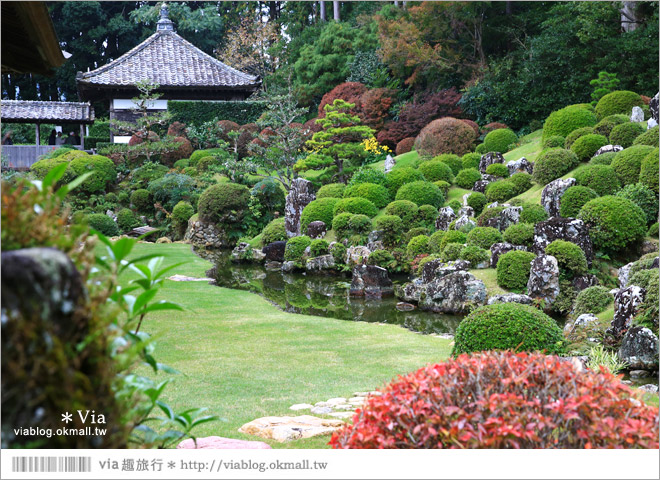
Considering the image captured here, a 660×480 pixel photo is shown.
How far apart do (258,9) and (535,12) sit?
50.9 ft

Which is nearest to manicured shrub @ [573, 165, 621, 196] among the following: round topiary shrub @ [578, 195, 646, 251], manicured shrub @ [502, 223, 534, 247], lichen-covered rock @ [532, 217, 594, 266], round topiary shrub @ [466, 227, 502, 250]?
round topiary shrub @ [578, 195, 646, 251]

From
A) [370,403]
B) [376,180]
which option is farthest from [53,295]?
[376,180]

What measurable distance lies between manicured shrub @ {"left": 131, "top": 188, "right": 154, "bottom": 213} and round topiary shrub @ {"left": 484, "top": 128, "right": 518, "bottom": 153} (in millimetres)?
11659

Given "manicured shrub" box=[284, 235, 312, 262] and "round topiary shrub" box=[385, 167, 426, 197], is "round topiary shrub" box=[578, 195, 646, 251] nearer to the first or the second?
"round topiary shrub" box=[385, 167, 426, 197]

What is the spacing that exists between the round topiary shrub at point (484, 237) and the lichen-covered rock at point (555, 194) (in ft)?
4.10

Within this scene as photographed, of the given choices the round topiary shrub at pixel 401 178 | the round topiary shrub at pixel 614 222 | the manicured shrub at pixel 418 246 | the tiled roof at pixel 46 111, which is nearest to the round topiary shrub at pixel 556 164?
the round topiary shrub at pixel 614 222

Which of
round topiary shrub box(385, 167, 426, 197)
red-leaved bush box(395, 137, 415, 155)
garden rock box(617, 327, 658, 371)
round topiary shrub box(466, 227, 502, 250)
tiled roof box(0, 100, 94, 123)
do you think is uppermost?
tiled roof box(0, 100, 94, 123)

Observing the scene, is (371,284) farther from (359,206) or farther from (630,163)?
(630,163)

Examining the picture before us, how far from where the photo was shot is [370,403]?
252 centimetres

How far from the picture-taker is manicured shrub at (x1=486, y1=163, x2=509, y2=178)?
16.3 meters

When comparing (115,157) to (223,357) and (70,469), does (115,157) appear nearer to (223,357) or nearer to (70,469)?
(223,357)

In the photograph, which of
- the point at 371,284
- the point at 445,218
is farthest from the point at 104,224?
the point at 445,218

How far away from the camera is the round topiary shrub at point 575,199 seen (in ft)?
38.4

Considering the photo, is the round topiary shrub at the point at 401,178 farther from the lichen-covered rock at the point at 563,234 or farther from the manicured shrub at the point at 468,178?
the lichen-covered rock at the point at 563,234
